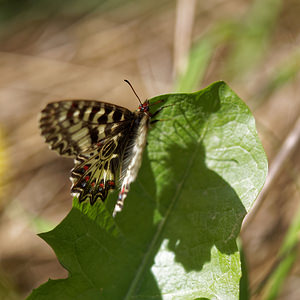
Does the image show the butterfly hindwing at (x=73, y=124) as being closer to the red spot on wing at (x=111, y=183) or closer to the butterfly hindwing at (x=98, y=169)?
the butterfly hindwing at (x=98, y=169)

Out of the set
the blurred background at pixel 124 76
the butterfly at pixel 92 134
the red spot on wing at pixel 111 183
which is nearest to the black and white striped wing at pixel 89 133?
the butterfly at pixel 92 134

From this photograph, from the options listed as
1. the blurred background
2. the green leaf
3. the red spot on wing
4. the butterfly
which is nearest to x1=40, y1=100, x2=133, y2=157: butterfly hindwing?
the butterfly

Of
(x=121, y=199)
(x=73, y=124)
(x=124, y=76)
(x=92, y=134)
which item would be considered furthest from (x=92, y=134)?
(x=124, y=76)

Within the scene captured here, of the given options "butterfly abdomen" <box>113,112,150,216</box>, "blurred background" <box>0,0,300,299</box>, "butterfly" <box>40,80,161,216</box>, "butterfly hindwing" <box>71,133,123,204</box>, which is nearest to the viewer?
"butterfly abdomen" <box>113,112,150,216</box>

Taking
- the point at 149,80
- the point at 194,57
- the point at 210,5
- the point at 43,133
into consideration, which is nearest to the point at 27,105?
the point at 149,80

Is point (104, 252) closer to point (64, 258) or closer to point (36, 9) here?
point (64, 258)

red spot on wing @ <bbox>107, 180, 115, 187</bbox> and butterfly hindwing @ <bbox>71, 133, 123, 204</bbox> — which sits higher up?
butterfly hindwing @ <bbox>71, 133, 123, 204</bbox>

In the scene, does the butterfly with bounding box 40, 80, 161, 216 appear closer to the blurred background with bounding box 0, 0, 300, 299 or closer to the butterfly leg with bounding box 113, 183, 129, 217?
the butterfly leg with bounding box 113, 183, 129, 217

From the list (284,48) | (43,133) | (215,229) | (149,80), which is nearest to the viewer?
(215,229)
